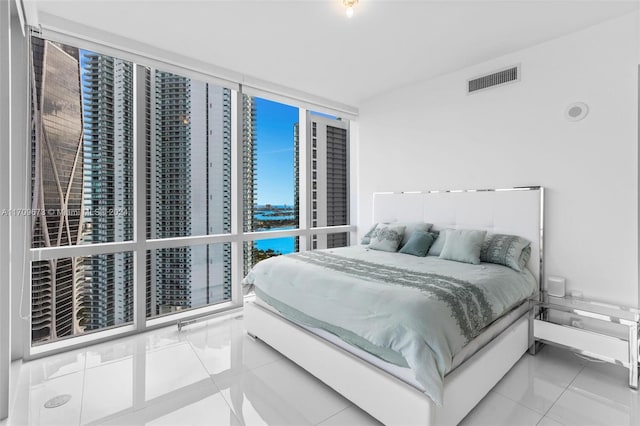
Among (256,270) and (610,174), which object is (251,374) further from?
(610,174)

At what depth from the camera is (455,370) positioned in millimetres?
1730

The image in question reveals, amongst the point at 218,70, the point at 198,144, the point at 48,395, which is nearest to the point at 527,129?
the point at 218,70

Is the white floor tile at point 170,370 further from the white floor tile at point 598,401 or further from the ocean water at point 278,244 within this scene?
the white floor tile at point 598,401

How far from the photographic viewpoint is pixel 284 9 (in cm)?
247

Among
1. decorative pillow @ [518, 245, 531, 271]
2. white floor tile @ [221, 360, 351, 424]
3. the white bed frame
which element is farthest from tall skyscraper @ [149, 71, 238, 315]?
decorative pillow @ [518, 245, 531, 271]

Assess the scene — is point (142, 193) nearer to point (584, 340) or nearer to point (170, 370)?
point (170, 370)

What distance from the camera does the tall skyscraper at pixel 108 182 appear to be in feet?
9.59

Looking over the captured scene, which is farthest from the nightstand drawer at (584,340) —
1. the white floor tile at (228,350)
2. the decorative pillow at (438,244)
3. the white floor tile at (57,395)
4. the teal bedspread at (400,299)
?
the white floor tile at (57,395)

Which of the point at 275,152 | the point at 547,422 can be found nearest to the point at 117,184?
the point at 275,152

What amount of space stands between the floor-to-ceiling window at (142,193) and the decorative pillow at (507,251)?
242cm

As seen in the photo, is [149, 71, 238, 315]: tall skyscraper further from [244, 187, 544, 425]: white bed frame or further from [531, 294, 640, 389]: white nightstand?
[531, 294, 640, 389]: white nightstand

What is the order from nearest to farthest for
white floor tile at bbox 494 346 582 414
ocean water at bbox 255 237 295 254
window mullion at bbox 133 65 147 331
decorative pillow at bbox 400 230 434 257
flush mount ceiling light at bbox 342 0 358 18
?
1. white floor tile at bbox 494 346 582 414
2. flush mount ceiling light at bbox 342 0 358 18
3. window mullion at bbox 133 65 147 331
4. decorative pillow at bbox 400 230 434 257
5. ocean water at bbox 255 237 295 254

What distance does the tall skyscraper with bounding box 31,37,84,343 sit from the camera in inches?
103

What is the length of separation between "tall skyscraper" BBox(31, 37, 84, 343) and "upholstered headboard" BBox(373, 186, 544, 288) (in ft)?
11.6
